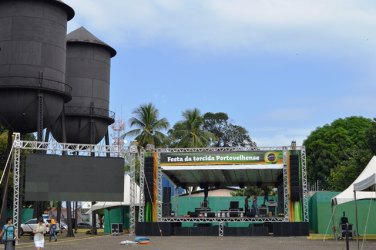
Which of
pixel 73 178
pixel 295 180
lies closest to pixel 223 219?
pixel 295 180

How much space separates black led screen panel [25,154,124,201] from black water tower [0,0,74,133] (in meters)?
2.75

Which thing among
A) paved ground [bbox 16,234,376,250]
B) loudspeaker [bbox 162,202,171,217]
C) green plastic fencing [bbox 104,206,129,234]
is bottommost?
paved ground [bbox 16,234,376,250]

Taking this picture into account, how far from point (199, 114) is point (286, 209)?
117ft

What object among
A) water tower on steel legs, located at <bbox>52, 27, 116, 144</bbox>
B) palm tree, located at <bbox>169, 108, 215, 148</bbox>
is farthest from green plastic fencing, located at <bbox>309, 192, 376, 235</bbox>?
palm tree, located at <bbox>169, 108, 215, 148</bbox>

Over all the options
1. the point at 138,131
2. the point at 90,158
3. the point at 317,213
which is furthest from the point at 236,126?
the point at 90,158

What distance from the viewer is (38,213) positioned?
31.7m

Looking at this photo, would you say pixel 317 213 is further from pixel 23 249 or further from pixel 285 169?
pixel 23 249

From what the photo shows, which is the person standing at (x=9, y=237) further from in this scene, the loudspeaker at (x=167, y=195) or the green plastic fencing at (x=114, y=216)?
the green plastic fencing at (x=114, y=216)

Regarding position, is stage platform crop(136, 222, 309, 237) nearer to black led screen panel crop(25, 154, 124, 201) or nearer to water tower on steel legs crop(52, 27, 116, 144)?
black led screen panel crop(25, 154, 124, 201)

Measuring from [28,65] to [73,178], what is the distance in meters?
7.03

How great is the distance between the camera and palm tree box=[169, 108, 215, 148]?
65188 millimetres

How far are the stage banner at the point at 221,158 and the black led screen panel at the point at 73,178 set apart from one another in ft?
11.0

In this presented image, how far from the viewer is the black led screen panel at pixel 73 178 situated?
29172 mm

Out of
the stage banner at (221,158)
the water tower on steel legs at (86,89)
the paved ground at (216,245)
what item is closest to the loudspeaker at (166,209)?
the stage banner at (221,158)
